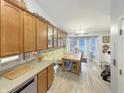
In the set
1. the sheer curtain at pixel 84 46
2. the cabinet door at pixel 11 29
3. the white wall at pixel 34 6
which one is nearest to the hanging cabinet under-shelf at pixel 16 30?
the cabinet door at pixel 11 29

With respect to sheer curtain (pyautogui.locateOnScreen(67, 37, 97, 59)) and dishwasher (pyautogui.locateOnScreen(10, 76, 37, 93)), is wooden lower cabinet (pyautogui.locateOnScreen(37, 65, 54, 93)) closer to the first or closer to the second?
dishwasher (pyautogui.locateOnScreen(10, 76, 37, 93))

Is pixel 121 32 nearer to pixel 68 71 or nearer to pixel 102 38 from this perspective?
pixel 68 71

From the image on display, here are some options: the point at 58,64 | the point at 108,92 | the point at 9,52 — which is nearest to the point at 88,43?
the point at 58,64

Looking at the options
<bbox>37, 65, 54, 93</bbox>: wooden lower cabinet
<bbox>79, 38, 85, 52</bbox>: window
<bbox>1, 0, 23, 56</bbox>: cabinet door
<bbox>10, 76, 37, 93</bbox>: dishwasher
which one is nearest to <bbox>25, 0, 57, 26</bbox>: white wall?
<bbox>1, 0, 23, 56</bbox>: cabinet door

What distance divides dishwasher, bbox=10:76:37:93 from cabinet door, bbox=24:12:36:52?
703 millimetres

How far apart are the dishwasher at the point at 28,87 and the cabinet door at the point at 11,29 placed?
0.60m

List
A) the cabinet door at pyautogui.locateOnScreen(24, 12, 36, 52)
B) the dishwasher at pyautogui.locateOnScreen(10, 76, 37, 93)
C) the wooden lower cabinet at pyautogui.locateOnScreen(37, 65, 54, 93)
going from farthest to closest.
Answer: the wooden lower cabinet at pyautogui.locateOnScreen(37, 65, 54, 93)
the cabinet door at pyautogui.locateOnScreen(24, 12, 36, 52)
the dishwasher at pyautogui.locateOnScreen(10, 76, 37, 93)

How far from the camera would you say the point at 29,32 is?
2.34m

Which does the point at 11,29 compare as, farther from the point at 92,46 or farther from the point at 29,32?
the point at 92,46

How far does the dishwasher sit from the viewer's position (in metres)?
1.57

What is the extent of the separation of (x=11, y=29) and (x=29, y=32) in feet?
2.02

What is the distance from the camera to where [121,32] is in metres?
1.84

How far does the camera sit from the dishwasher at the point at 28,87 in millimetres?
1565

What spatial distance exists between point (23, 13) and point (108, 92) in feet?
10.1
